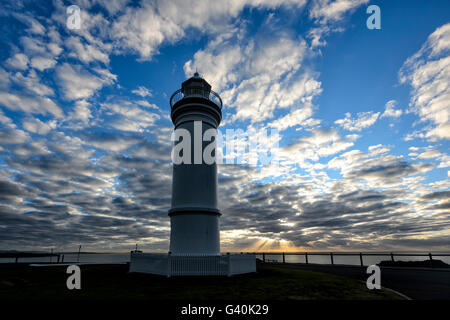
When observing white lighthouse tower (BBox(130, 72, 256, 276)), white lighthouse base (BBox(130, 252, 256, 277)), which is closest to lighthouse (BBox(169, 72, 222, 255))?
white lighthouse tower (BBox(130, 72, 256, 276))

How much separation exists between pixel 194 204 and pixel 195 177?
1731mm

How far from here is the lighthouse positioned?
14.9 meters

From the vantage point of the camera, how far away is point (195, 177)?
15820 mm

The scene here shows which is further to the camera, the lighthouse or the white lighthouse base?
the lighthouse

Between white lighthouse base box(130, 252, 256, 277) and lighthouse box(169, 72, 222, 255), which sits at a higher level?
lighthouse box(169, 72, 222, 255)

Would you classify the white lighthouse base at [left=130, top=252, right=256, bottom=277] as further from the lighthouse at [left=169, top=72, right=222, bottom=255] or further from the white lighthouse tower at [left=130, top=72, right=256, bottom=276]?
the lighthouse at [left=169, top=72, right=222, bottom=255]

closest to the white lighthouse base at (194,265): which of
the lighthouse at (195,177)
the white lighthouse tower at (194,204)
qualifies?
the white lighthouse tower at (194,204)

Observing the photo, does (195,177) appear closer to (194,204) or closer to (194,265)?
(194,204)

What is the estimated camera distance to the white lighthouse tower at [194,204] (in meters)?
13.4

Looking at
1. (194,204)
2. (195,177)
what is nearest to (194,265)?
(194,204)

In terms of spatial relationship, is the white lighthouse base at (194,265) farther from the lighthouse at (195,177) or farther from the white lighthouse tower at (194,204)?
the lighthouse at (195,177)
